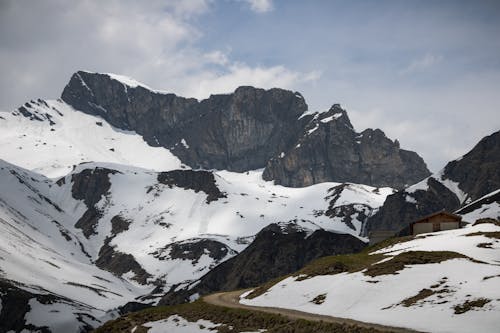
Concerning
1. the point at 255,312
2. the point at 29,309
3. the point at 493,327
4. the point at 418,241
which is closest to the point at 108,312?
the point at 29,309

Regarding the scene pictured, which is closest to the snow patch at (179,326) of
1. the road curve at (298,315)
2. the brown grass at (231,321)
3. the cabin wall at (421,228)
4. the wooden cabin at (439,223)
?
the brown grass at (231,321)

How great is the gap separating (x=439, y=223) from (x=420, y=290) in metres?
53.3

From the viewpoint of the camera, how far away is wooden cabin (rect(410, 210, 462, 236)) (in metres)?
103

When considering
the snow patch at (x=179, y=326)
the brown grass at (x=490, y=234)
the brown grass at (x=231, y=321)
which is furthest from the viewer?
the brown grass at (x=490, y=234)

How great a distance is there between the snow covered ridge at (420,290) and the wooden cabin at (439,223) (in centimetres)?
1838

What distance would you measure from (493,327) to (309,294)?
29.4m

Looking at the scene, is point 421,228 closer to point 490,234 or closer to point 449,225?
point 449,225

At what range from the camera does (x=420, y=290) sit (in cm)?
5316

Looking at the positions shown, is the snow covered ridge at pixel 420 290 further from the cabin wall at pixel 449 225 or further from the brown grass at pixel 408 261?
the cabin wall at pixel 449 225

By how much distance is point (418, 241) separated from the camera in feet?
A: 291

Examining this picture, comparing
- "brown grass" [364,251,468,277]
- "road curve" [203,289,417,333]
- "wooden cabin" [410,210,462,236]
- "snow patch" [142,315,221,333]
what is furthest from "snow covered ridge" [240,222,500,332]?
"wooden cabin" [410,210,462,236]

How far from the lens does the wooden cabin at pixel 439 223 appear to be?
10306 cm

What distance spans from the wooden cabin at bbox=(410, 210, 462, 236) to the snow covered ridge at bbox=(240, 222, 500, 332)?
1838cm

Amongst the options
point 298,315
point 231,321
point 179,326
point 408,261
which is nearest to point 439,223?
point 408,261
